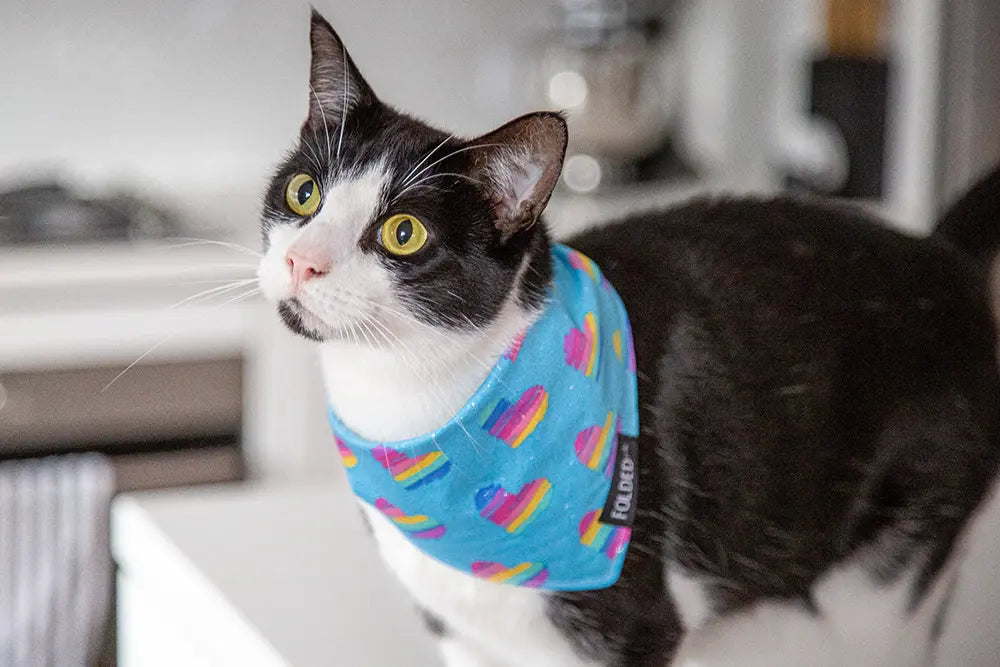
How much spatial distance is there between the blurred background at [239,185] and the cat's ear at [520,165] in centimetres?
35

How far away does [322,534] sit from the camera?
3.23 ft

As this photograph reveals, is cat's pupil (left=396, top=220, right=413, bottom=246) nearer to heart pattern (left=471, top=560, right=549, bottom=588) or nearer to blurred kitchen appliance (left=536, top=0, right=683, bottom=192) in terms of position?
heart pattern (left=471, top=560, right=549, bottom=588)

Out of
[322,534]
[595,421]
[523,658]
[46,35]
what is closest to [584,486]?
[595,421]

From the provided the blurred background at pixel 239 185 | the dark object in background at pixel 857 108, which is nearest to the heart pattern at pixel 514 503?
the blurred background at pixel 239 185

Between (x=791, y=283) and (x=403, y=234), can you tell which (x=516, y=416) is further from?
(x=791, y=283)

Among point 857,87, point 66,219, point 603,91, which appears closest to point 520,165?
point 66,219

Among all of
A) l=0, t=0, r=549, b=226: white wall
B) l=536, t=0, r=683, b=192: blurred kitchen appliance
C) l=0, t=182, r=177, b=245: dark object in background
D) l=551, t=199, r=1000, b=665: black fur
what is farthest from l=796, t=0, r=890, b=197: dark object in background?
l=551, t=199, r=1000, b=665: black fur

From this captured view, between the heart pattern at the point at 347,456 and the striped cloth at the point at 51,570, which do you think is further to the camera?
the striped cloth at the point at 51,570

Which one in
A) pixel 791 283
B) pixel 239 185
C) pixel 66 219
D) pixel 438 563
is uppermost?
pixel 791 283

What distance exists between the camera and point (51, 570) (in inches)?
64.6

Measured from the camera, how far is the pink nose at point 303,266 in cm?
59

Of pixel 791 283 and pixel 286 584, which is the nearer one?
pixel 791 283

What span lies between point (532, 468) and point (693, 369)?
0.14 m

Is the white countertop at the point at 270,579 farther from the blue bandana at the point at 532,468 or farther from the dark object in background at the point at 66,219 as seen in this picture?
the dark object in background at the point at 66,219
